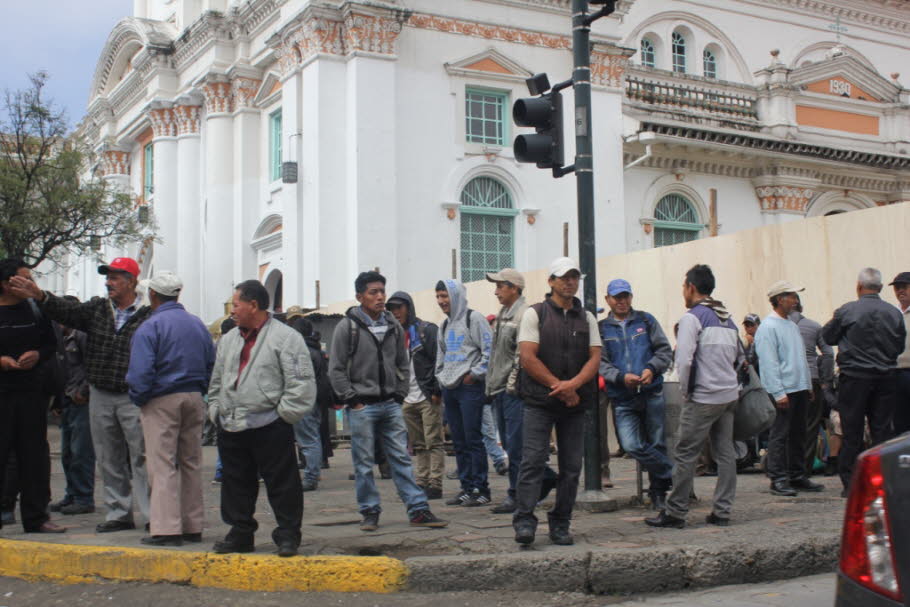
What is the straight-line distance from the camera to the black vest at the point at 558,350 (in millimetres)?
6461

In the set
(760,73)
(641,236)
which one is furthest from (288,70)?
(760,73)

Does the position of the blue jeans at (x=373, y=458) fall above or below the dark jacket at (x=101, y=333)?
below

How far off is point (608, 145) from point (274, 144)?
26.3 feet

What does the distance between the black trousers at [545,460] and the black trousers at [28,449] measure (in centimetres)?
350

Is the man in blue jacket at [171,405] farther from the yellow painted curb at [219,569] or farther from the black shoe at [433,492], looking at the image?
the black shoe at [433,492]

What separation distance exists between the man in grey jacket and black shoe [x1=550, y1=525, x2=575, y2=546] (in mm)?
1624

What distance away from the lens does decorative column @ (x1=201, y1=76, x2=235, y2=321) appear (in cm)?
2561

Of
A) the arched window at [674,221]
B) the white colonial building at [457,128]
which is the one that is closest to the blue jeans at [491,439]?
the white colonial building at [457,128]

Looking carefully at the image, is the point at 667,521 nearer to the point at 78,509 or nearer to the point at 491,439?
the point at 491,439

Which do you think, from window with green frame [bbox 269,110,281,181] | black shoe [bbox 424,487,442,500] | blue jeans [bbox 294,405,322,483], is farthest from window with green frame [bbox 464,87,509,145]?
black shoe [bbox 424,487,442,500]

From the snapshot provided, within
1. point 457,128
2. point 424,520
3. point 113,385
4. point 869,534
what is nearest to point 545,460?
point 424,520

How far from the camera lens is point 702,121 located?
24766 mm

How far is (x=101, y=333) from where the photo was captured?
24.0 feet

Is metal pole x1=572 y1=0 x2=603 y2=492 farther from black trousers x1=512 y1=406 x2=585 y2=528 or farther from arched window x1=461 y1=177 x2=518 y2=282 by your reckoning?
arched window x1=461 y1=177 x2=518 y2=282
